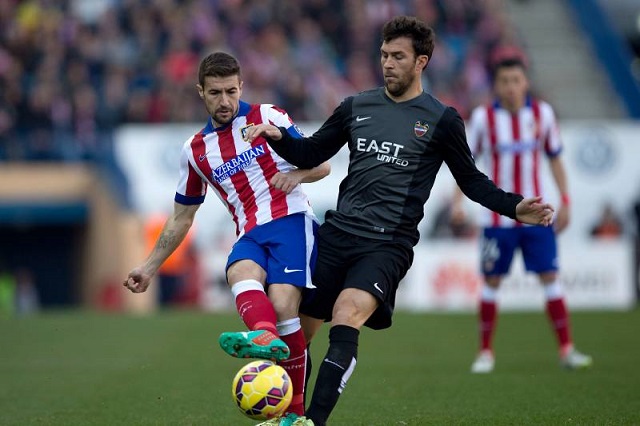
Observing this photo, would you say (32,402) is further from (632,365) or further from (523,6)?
(523,6)

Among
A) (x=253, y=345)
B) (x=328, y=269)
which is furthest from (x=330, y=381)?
(x=328, y=269)

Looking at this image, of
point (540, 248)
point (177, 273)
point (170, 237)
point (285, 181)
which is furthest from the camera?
point (177, 273)

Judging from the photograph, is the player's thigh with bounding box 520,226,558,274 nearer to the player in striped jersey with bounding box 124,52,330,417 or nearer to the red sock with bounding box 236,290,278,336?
the player in striped jersey with bounding box 124,52,330,417

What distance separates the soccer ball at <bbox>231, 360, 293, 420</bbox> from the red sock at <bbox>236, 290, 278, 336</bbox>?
24 centimetres

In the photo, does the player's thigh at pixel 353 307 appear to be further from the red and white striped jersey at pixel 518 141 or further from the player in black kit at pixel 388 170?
the red and white striped jersey at pixel 518 141

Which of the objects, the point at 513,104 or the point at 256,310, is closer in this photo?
the point at 256,310

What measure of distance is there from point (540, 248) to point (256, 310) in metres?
4.63

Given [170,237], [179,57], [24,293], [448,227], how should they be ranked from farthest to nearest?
[179,57], [24,293], [448,227], [170,237]

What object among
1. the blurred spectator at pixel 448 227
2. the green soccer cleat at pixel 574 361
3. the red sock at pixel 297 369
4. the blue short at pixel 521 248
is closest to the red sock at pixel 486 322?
the blue short at pixel 521 248

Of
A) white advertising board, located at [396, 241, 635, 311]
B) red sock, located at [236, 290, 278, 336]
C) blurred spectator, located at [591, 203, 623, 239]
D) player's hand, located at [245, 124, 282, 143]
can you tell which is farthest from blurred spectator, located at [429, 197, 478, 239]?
red sock, located at [236, 290, 278, 336]

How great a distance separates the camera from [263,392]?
6.07m

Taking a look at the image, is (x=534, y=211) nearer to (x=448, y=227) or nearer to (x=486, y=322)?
(x=486, y=322)

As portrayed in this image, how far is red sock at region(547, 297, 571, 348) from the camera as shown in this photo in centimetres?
1045

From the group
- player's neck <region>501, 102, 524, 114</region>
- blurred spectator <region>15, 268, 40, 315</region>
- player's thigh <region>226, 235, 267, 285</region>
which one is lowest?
blurred spectator <region>15, 268, 40, 315</region>
